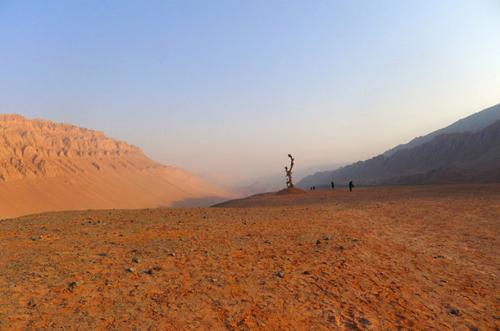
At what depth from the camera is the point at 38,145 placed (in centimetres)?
13212

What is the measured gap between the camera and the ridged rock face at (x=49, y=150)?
10744cm

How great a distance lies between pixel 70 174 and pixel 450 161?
13679 cm

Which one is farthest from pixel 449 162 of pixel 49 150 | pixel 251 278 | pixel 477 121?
pixel 49 150

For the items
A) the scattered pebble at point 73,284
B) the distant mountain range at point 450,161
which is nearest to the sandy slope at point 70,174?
the distant mountain range at point 450,161

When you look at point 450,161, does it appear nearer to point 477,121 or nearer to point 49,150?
point 477,121

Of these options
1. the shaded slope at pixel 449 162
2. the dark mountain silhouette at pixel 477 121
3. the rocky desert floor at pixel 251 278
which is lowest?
the rocky desert floor at pixel 251 278

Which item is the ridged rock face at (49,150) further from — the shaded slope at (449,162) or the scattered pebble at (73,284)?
the shaded slope at (449,162)

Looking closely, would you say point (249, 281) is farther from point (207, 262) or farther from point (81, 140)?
point (81, 140)

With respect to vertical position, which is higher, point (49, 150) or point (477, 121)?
point (49, 150)

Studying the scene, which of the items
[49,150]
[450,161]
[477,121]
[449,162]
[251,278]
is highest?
[49,150]

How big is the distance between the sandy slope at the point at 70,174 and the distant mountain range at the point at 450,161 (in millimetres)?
86028

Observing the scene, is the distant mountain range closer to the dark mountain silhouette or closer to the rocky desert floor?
the dark mountain silhouette

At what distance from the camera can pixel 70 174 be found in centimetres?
12262

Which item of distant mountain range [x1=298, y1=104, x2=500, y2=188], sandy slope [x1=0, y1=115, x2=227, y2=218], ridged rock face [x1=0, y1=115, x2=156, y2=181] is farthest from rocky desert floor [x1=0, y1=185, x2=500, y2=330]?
ridged rock face [x1=0, y1=115, x2=156, y2=181]
